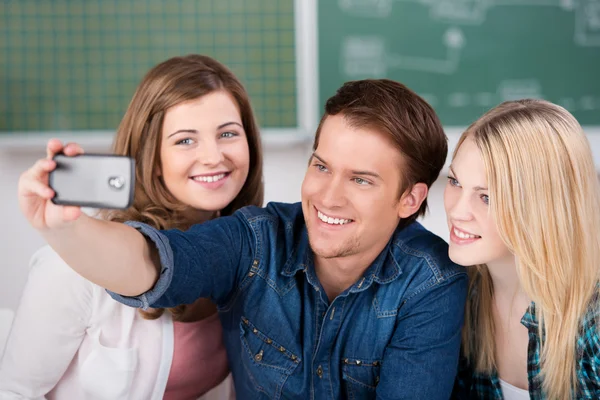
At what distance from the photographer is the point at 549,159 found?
139 centimetres

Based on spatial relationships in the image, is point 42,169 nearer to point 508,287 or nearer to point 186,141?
point 186,141

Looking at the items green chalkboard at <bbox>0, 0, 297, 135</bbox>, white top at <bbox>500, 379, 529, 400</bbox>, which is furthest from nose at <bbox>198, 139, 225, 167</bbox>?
green chalkboard at <bbox>0, 0, 297, 135</bbox>

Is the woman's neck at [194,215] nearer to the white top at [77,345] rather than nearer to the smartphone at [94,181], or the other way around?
the white top at [77,345]

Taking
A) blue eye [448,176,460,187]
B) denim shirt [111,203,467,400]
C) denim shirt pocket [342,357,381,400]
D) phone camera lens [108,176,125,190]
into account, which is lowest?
denim shirt pocket [342,357,381,400]

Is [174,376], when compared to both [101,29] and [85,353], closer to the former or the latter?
[85,353]

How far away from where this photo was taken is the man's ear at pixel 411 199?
5.20ft

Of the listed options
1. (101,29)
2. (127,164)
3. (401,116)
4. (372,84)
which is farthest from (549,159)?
(101,29)

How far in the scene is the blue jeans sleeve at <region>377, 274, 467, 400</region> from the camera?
4.74 ft

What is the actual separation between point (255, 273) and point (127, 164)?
2.16 feet

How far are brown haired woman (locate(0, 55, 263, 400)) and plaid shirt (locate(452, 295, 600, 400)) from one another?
637mm

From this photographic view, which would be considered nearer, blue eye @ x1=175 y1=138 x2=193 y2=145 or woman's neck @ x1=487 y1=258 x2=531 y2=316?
woman's neck @ x1=487 y1=258 x2=531 y2=316

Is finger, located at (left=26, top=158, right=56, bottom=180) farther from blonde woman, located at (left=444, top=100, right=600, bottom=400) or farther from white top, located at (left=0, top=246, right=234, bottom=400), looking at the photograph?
blonde woman, located at (left=444, top=100, right=600, bottom=400)

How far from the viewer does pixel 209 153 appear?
5.69ft

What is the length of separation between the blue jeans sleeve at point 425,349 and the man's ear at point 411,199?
201 millimetres
